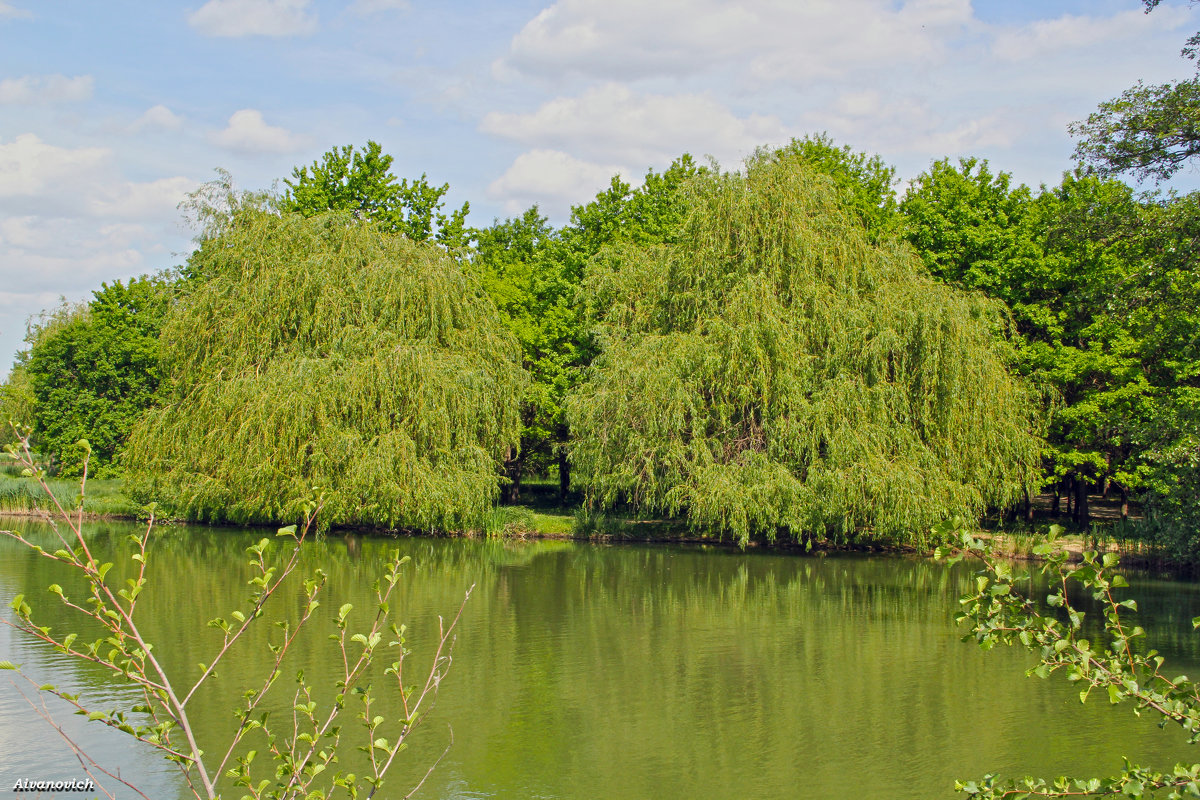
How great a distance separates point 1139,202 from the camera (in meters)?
14.4

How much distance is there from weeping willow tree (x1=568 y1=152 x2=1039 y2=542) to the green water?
8.47 feet

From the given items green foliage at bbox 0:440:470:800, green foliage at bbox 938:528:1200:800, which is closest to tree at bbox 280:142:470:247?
green foliage at bbox 0:440:470:800

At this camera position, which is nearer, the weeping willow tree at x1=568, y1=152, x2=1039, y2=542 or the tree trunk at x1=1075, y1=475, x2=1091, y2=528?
the weeping willow tree at x1=568, y1=152, x2=1039, y2=542

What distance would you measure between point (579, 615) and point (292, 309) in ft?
43.3

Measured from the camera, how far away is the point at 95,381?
34.7 meters

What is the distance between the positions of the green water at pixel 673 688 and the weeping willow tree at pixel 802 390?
2583 mm

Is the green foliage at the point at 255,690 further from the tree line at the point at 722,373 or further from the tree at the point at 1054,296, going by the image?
the tree at the point at 1054,296

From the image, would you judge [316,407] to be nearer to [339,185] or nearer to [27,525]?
[27,525]

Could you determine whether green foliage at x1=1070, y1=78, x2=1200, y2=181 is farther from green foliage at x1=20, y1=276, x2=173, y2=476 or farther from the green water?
green foliage at x1=20, y1=276, x2=173, y2=476

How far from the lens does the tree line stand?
21.6 m

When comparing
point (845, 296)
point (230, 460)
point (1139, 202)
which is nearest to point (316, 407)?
point (230, 460)

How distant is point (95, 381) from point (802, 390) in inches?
1017

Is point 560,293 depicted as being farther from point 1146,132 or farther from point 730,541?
point 1146,132

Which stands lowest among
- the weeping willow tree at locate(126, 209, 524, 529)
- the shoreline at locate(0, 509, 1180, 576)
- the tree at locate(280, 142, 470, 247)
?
the shoreline at locate(0, 509, 1180, 576)
